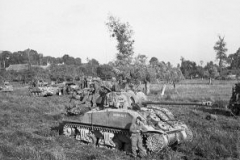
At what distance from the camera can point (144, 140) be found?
10133 millimetres

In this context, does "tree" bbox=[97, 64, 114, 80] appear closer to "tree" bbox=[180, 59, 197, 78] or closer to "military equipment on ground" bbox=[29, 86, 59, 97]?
"military equipment on ground" bbox=[29, 86, 59, 97]

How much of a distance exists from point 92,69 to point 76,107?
5912cm

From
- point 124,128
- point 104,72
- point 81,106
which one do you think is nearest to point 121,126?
point 124,128

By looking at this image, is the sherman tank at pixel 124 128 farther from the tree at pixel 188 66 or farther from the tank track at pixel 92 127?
the tree at pixel 188 66

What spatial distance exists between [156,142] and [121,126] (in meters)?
1.49

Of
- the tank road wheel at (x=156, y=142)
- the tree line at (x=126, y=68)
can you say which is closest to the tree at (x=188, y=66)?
the tree line at (x=126, y=68)

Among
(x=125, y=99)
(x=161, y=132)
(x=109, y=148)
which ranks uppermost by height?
(x=125, y=99)

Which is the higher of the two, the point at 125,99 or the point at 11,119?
the point at 125,99

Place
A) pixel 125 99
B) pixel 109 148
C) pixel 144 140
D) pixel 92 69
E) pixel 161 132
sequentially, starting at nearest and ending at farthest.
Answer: pixel 161 132
pixel 144 140
pixel 109 148
pixel 125 99
pixel 92 69

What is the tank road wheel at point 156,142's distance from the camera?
30.4 ft

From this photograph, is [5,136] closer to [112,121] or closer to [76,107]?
[76,107]

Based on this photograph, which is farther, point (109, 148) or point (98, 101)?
point (98, 101)

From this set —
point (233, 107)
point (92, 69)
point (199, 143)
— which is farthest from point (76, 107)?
point (92, 69)

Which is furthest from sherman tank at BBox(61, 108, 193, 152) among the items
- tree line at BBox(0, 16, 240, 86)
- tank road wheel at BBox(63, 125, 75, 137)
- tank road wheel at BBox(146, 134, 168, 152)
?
tree line at BBox(0, 16, 240, 86)
